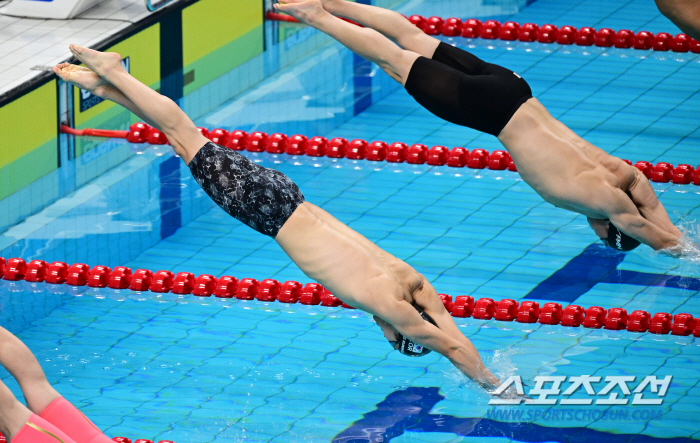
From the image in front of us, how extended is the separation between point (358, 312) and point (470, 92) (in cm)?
138

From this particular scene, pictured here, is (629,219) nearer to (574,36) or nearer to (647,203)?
(647,203)

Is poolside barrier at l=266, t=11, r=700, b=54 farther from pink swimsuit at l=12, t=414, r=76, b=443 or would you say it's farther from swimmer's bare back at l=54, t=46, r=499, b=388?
pink swimsuit at l=12, t=414, r=76, b=443

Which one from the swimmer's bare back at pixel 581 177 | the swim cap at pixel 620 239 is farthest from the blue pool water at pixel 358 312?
the swimmer's bare back at pixel 581 177

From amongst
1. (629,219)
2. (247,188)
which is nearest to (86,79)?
(247,188)

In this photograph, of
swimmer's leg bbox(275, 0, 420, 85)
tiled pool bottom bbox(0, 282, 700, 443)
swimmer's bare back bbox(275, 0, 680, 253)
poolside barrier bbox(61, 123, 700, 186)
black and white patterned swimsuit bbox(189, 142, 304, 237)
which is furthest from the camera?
poolside barrier bbox(61, 123, 700, 186)

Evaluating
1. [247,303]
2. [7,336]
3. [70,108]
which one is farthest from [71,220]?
[7,336]

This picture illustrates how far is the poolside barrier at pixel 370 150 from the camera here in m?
6.27

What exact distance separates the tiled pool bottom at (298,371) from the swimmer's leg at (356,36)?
1.41 metres

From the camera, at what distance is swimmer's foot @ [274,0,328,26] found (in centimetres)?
504

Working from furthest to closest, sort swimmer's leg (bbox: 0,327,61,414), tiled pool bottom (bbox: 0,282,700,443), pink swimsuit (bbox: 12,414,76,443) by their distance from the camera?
1. tiled pool bottom (bbox: 0,282,700,443)
2. swimmer's leg (bbox: 0,327,61,414)
3. pink swimsuit (bbox: 12,414,76,443)

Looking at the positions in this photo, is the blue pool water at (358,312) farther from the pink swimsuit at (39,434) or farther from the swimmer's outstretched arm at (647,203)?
the pink swimsuit at (39,434)

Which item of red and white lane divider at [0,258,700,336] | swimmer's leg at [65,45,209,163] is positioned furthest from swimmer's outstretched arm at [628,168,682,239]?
swimmer's leg at [65,45,209,163]

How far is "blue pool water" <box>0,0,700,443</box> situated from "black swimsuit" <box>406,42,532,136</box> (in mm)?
1241

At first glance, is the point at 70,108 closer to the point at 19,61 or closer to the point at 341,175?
the point at 19,61
